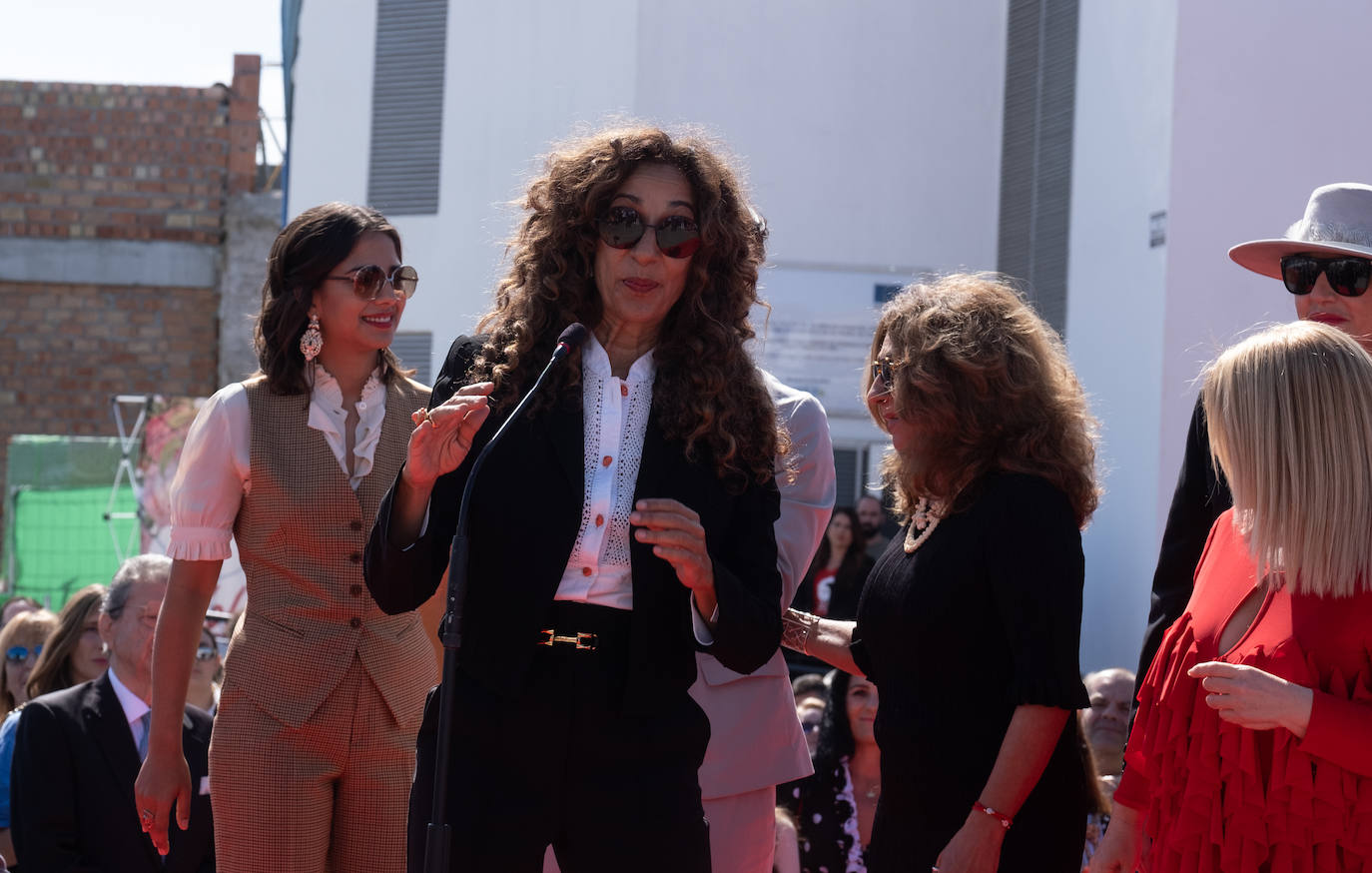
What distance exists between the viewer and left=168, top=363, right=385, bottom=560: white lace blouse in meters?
3.35

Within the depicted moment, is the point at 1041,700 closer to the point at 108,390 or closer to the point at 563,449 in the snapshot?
the point at 563,449

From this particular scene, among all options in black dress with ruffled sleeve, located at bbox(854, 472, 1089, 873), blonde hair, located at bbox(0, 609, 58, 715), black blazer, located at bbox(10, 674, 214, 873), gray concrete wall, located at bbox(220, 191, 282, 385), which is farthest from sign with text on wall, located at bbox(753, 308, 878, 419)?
black dress with ruffled sleeve, located at bbox(854, 472, 1089, 873)

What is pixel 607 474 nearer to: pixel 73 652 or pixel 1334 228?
pixel 1334 228

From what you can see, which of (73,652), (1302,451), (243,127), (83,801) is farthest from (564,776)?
(243,127)

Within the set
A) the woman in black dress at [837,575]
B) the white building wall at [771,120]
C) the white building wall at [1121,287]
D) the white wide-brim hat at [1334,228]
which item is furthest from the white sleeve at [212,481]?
the white building wall at [771,120]

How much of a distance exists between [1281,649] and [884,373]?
100 cm

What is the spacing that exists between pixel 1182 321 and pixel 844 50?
15.6 feet

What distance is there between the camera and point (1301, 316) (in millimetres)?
3324

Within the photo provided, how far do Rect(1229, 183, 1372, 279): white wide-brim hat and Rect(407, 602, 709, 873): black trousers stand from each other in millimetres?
1779

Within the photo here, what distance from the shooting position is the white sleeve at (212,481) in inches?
132

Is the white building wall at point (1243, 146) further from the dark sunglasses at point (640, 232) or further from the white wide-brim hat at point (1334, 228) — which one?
the dark sunglasses at point (640, 232)

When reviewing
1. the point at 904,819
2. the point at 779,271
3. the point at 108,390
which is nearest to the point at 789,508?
the point at 904,819

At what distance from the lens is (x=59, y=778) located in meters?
4.52

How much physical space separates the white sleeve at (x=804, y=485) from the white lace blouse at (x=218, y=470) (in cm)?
92
